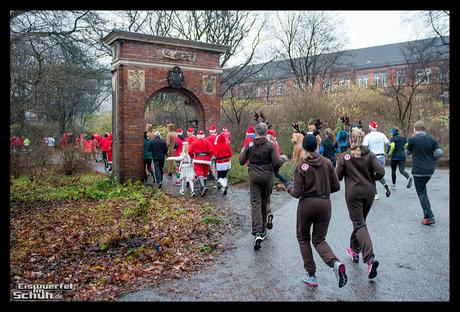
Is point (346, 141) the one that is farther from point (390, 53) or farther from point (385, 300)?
point (390, 53)

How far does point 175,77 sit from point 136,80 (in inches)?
61.2

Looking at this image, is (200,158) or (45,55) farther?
(45,55)

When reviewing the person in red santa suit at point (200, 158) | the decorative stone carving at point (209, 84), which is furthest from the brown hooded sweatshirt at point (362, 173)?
the decorative stone carving at point (209, 84)

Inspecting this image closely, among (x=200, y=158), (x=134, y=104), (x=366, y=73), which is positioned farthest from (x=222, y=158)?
(x=366, y=73)

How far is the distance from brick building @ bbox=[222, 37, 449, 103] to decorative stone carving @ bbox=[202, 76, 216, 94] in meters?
11.6

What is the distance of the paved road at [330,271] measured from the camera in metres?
4.61

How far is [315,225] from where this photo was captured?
492cm

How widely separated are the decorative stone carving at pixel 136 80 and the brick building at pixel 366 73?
14362mm

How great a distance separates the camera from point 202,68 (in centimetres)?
1527

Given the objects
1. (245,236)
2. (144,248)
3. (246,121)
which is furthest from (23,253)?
(246,121)

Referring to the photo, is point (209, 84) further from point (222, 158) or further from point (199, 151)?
point (222, 158)
